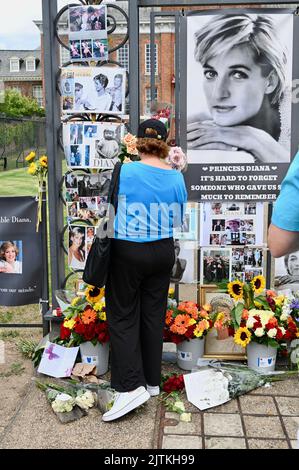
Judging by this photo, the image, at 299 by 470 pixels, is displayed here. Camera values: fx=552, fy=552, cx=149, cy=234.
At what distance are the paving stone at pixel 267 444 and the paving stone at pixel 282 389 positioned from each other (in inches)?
24.5

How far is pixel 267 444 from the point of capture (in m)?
3.10

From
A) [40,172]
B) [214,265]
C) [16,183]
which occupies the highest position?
[40,172]

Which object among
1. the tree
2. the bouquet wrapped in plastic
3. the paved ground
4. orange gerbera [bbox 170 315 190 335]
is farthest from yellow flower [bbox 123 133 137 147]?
the tree

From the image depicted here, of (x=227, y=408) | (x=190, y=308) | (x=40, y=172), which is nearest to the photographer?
(x=227, y=408)

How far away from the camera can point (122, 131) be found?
4270mm

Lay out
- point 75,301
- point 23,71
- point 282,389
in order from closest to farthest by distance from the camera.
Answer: point 282,389
point 75,301
point 23,71

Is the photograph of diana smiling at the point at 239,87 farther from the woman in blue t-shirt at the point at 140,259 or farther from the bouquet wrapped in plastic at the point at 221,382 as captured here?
the bouquet wrapped in plastic at the point at 221,382

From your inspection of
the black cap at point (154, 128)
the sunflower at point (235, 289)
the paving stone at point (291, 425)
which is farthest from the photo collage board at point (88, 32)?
the paving stone at point (291, 425)

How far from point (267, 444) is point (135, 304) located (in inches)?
44.3

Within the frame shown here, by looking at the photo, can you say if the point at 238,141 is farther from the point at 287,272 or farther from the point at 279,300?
the point at 279,300

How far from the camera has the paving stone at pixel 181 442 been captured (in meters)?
3.07

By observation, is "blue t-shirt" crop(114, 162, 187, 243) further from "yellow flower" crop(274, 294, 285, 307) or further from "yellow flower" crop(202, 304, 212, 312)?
"yellow flower" crop(274, 294, 285, 307)

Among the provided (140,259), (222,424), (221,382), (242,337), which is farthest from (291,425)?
(140,259)
